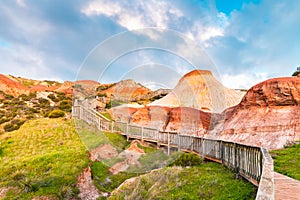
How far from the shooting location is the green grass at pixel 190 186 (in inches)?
221

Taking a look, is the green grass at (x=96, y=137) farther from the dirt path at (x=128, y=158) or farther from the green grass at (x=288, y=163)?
the green grass at (x=288, y=163)

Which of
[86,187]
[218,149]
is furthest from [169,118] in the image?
[86,187]

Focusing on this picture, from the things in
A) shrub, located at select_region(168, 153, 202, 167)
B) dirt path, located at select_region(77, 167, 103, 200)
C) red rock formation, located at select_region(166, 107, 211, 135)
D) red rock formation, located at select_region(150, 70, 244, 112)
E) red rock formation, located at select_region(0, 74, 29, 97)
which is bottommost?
dirt path, located at select_region(77, 167, 103, 200)

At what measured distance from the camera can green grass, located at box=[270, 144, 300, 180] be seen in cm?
588

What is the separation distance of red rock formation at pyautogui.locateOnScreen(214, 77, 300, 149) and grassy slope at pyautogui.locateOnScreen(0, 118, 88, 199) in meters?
9.08

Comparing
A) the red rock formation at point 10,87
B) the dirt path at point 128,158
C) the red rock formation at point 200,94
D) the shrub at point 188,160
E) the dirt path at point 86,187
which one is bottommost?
the dirt path at point 86,187

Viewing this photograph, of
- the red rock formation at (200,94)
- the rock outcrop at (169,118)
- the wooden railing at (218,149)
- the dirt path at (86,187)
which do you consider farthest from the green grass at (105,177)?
the red rock formation at (200,94)

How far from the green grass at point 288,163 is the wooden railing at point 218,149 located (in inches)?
34.3

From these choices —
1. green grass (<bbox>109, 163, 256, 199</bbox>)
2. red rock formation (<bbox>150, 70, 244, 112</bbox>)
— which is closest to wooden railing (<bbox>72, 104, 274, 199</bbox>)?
green grass (<bbox>109, 163, 256, 199</bbox>)

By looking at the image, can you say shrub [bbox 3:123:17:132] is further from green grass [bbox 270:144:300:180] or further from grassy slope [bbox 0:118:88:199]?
green grass [bbox 270:144:300:180]

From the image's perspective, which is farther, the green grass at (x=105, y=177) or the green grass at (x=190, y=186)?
the green grass at (x=105, y=177)

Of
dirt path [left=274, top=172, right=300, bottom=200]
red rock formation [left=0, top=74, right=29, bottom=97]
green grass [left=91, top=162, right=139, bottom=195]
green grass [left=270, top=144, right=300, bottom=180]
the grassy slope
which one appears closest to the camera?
dirt path [left=274, top=172, right=300, bottom=200]

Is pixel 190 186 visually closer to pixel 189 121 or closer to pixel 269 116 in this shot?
pixel 269 116

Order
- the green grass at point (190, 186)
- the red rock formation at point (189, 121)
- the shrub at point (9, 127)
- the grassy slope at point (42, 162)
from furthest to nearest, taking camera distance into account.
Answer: the red rock formation at point (189, 121)
the shrub at point (9, 127)
the grassy slope at point (42, 162)
the green grass at point (190, 186)
